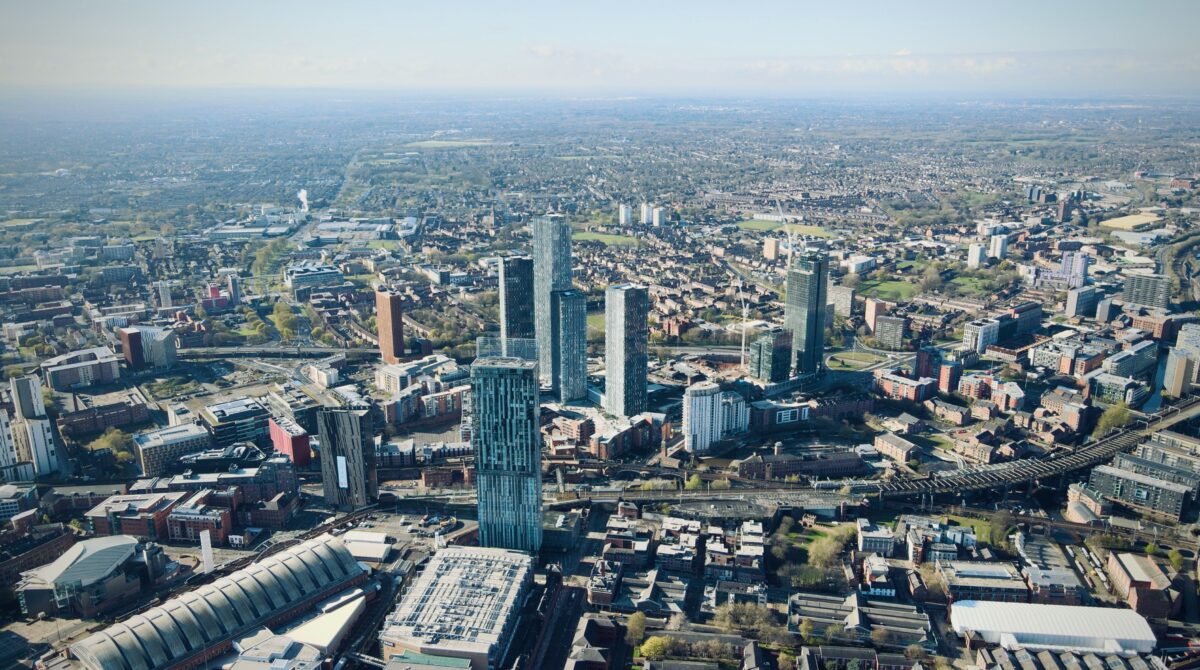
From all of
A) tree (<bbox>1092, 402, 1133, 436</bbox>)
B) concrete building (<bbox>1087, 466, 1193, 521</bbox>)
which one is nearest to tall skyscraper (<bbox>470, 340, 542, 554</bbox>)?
concrete building (<bbox>1087, 466, 1193, 521</bbox>)

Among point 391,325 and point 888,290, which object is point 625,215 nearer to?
point 888,290

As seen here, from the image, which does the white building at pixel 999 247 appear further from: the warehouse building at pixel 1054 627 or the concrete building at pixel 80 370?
the concrete building at pixel 80 370

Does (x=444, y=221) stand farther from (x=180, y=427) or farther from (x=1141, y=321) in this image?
(x=1141, y=321)

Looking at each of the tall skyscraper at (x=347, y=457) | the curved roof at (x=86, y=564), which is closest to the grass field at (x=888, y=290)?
the tall skyscraper at (x=347, y=457)

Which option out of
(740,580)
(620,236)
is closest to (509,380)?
(740,580)

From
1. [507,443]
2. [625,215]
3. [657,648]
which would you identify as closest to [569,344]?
[507,443]

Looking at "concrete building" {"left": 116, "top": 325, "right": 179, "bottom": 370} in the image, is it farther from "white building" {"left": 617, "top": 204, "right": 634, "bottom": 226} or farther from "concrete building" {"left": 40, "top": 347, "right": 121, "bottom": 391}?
"white building" {"left": 617, "top": 204, "right": 634, "bottom": 226}
